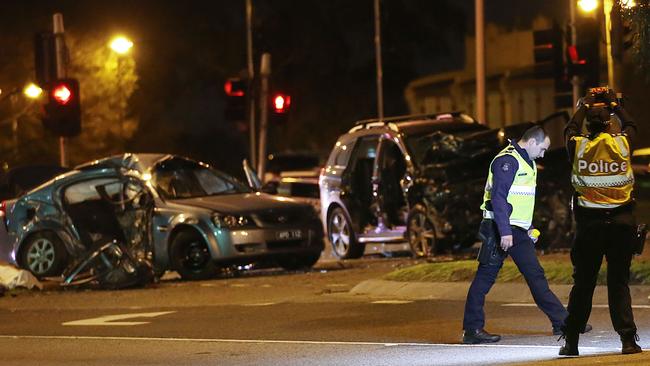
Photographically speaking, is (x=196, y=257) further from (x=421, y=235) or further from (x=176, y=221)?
(x=421, y=235)

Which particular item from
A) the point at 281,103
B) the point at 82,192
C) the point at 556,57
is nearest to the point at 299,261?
the point at 82,192

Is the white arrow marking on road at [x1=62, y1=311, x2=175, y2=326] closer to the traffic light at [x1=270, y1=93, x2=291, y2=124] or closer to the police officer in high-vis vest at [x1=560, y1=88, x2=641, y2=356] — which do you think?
the police officer in high-vis vest at [x1=560, y1=88, x2=641, y2=356]

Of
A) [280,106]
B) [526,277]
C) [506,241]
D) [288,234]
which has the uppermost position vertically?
[280,106]

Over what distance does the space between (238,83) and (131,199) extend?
9240 mm

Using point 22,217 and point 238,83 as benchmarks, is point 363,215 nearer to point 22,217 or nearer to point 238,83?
point 22,217

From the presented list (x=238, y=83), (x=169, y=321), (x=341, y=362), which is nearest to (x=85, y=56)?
(x=238, y=83)

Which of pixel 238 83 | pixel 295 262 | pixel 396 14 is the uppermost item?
pixel 396 14

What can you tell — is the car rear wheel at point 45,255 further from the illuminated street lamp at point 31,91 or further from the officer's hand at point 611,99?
the illuminated street lamp at point 31,91

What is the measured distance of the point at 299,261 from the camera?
19.7 metres

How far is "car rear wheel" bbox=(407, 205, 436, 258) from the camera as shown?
19.7 metres

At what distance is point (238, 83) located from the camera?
2814 centimetres

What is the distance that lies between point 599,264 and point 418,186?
10088 millimetres

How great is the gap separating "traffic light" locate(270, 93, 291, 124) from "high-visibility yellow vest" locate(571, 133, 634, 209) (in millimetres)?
18415

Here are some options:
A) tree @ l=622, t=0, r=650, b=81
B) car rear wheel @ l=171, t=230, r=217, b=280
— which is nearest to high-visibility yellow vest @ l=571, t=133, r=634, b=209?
tree @ l=622, t=0, r=650, b=81
